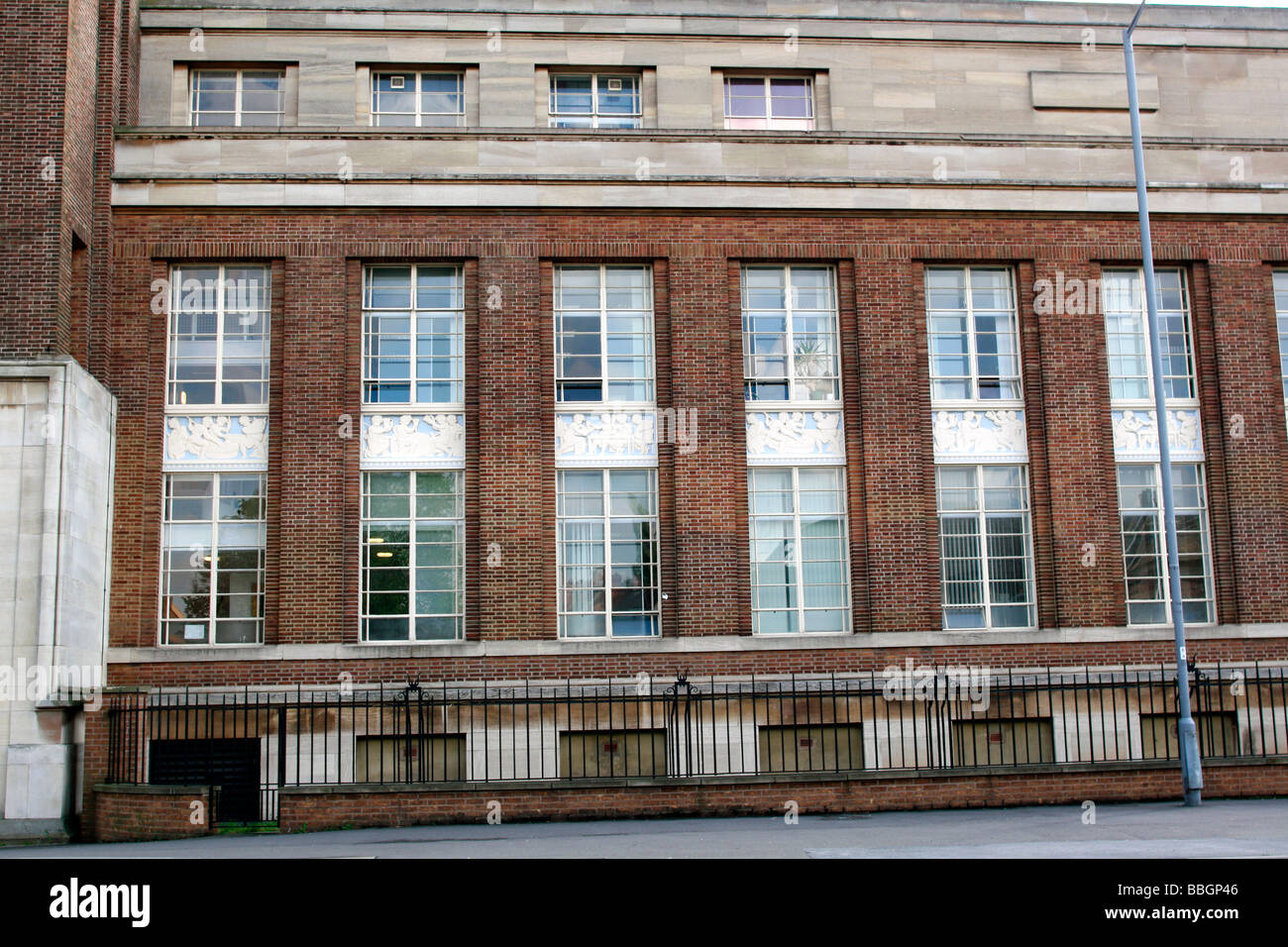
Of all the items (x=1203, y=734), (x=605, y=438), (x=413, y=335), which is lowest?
(x=1203, y=734)

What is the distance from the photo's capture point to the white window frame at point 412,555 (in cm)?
2142

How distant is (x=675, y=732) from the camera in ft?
64.4

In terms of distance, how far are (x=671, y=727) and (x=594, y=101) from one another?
11696 mm

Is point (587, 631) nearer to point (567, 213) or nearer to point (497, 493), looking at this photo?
point (497, 493)

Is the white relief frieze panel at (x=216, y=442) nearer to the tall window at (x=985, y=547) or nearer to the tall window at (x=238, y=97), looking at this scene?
the tall window at (x=238, y=97)

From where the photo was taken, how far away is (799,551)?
73.0 ft

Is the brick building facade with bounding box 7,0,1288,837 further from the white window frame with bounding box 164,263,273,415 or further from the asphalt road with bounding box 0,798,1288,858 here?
the asphalt road with bounding box 0,798,1288,858

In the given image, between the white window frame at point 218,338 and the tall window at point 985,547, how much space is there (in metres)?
12.0

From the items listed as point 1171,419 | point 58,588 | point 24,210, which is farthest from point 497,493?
point 1171,419

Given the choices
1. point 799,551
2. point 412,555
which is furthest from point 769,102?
point 412,555

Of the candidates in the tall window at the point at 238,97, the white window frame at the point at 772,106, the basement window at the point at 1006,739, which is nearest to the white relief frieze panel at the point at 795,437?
the basement window at the point at 1006,739

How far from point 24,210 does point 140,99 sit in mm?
4071

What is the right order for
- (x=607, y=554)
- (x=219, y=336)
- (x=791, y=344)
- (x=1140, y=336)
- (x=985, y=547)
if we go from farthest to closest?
(x=1140, y=336), (x=791, y=344), (x=985, y=547), (x=219, y=336), (x=607, y=554)

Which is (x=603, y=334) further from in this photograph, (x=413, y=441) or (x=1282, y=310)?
(x=1282, y=310)
